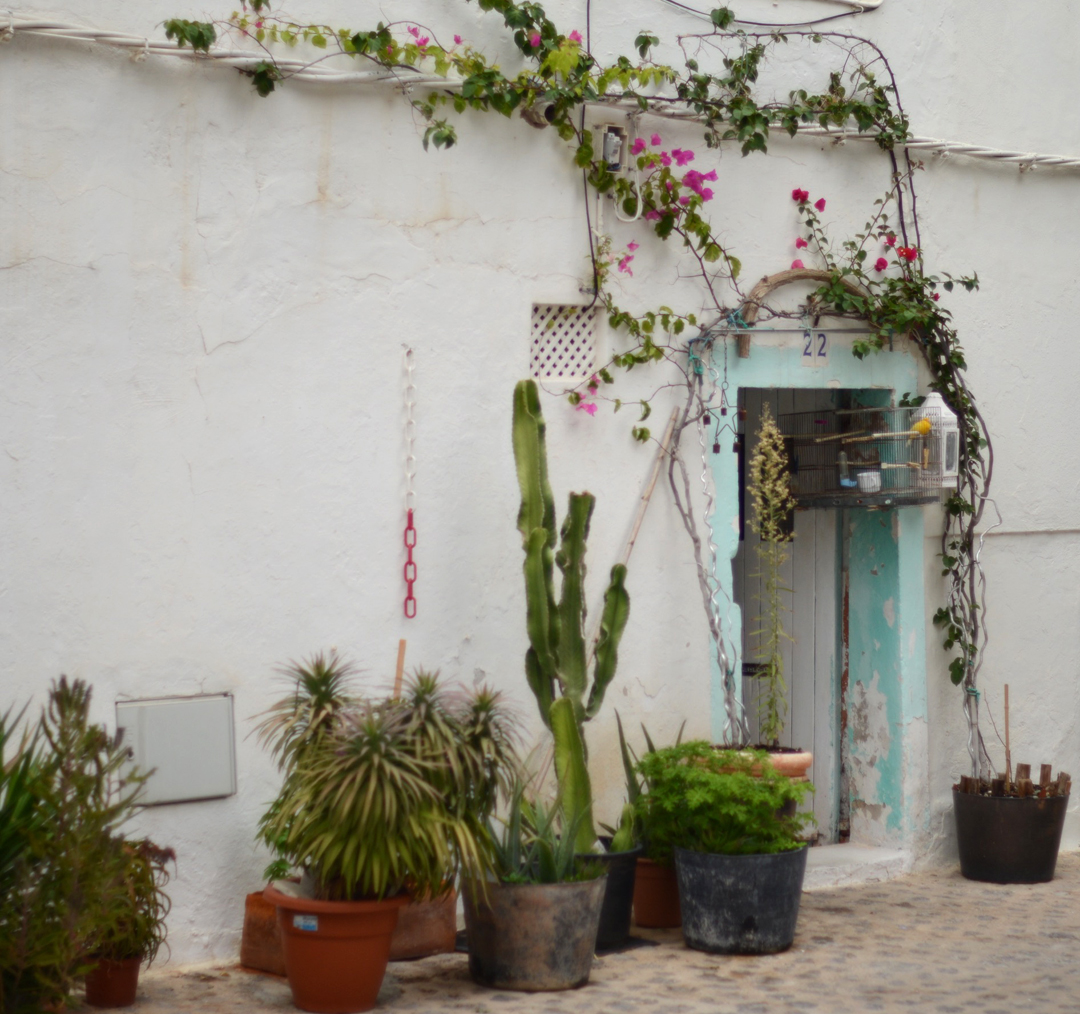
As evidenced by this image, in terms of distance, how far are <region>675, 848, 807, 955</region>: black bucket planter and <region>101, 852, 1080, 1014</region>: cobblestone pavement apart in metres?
0.07

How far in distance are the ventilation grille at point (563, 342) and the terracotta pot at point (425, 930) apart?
222 cm

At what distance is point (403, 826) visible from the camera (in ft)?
15.3

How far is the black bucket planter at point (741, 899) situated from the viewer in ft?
18.1

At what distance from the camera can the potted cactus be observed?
18.2ft

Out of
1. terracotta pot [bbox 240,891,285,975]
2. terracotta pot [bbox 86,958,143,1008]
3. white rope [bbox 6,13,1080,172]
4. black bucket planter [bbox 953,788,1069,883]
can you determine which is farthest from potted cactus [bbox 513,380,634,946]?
black bucket planter [bbox 953,788,1069,883]

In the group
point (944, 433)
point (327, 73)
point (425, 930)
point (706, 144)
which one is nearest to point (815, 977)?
point (425, 930)

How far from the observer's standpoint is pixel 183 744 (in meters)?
5.25

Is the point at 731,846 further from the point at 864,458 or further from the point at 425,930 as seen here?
the point at 864,458

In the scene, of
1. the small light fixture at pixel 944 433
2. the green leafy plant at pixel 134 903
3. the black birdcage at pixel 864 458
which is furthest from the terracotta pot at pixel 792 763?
the green leafy plant at pixel 134 903

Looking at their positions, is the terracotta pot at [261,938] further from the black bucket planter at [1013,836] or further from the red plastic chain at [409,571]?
the black bucket planter at [1013,836]

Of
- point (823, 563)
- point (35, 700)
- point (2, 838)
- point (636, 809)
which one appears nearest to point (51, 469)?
point (35, 700)

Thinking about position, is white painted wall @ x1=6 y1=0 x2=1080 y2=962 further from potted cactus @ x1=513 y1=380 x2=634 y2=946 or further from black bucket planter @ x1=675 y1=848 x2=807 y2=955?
black bucket planter @ x1=675 y1=848 x2=807 y2=955

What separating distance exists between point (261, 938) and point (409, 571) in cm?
150

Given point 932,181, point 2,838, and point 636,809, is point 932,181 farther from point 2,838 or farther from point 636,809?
point 2,838
